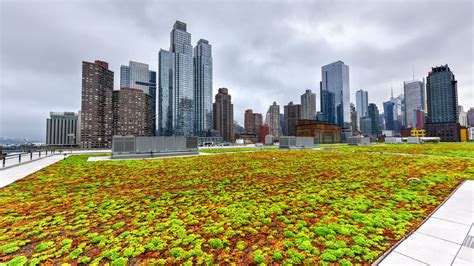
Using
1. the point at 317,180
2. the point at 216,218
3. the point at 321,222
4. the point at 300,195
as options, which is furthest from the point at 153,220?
the point at 317,180

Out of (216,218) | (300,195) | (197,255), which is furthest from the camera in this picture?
(300,195)

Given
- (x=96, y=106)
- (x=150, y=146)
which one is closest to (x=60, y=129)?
(x=96, y=106)

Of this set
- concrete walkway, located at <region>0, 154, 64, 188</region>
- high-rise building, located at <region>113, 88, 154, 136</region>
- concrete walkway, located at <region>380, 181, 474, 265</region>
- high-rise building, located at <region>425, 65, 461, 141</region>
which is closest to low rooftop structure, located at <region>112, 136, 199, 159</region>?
concrete walkway, located at <region>0, 154, 64, 188</region>

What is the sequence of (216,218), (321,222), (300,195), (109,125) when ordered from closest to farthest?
(321,222)
(216,218)
(300,195)
(109,125)

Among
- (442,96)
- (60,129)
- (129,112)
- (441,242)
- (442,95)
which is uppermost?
(442,95)

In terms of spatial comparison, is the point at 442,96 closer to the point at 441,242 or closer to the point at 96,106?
the point at 441,242

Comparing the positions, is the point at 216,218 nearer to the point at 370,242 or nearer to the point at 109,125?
the point at 370,242

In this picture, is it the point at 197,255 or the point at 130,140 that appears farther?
the point at 130,140

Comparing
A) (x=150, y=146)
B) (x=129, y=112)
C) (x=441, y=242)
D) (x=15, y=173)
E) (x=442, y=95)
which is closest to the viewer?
(x=441, y=242)
